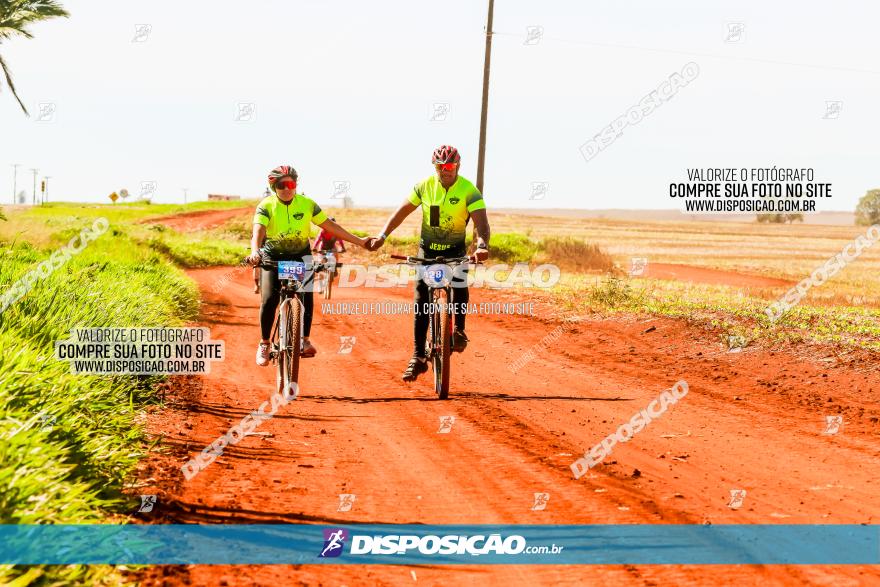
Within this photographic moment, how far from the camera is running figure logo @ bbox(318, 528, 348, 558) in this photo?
5285 mm

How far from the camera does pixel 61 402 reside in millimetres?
7012

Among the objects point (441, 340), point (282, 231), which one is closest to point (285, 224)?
point (282, 231)

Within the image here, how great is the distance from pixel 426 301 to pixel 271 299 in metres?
1.74

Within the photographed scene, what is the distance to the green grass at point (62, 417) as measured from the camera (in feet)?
16.2

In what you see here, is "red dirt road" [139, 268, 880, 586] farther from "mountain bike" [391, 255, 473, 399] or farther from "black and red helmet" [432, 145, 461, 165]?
"black and red helmet" [432, 145, 461, 165]

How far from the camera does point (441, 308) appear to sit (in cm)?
1058

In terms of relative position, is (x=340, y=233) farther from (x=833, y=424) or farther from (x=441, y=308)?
(x=833, y=424)

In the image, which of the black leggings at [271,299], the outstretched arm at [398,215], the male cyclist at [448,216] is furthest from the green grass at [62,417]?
the male cyclist at [448,216]

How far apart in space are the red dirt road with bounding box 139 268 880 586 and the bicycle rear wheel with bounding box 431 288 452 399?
293mm

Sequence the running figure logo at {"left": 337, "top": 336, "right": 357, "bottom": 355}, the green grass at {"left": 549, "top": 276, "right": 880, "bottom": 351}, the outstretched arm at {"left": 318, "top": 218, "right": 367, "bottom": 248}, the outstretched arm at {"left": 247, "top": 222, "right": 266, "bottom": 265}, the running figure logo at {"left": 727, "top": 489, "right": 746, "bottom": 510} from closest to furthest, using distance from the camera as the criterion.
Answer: the running figure logo at {"left": 727, "top": 489, "right": 746, "bottom": 510}
the outstretched arm at {"left": 247, "top": 222, "right": 266, "bottom": 265}
the outstretched arm at {"left": 318, "top": 218, "right": 367, "bottom": 248}
the green grass at {"left": 549, "top": 276, "right": 880, "bottom": 351}
the running figure logo at {"left": 337, "top": 336, "right": 357, "bottom": 355}

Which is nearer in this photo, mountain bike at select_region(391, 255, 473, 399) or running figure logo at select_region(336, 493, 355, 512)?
running figure logo at select_region(336, 493, 355, 512)

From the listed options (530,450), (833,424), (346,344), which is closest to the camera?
(530,450)

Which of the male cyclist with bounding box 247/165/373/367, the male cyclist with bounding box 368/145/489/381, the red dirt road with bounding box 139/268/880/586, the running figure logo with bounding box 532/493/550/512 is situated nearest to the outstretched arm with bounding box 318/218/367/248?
the male cyclist with bounding box 247/165/373/367

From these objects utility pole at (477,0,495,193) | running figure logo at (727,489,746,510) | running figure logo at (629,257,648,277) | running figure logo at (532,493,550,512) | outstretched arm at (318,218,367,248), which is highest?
utility pole at (477,0,495,193)
